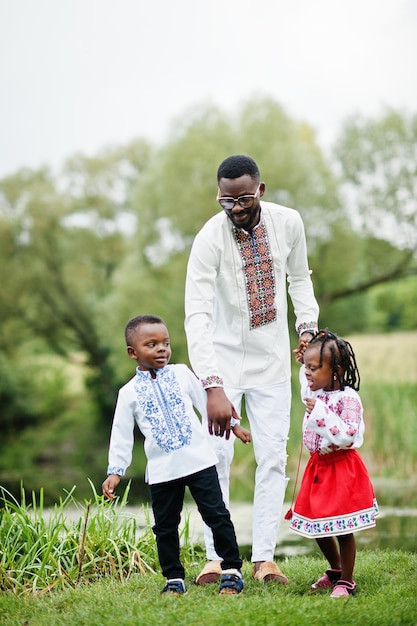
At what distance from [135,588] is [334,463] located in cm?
131

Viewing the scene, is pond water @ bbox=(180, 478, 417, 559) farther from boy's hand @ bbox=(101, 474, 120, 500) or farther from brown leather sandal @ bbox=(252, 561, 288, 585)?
boy's hand @ bbox=(101, 474, 120, 500)

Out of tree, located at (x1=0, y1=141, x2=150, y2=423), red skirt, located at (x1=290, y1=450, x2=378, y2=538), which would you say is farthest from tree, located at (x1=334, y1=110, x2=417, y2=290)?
red skirt, located at (x1=290, y1=450, x2=378, y2=538)

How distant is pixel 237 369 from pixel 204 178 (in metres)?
14.3

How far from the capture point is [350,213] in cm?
1983

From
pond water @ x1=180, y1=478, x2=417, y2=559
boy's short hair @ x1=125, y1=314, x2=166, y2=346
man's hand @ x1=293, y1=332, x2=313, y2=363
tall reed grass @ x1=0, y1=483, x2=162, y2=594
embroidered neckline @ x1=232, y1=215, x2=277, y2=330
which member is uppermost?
embroidered neckline @ x1=232, y1=215, x2=277, y2=330

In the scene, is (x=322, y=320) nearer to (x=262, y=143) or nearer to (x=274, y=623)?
(x=262, y=143)

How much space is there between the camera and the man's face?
4.25 m

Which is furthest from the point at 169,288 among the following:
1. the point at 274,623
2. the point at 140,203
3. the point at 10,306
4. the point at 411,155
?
the point at 274,623

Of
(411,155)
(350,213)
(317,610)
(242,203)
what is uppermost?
(411,155)

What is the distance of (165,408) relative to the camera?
13.6 feet

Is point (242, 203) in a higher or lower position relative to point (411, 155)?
lower

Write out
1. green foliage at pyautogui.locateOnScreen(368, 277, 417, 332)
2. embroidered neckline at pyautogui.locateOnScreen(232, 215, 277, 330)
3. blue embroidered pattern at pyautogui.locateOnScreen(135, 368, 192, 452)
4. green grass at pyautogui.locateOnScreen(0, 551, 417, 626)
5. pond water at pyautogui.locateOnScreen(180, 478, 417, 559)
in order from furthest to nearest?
green foliage at pyautogui.locateOnScreen(368, 277, 417, 332)
pond water at pyautogui.locateOnScreen(180, 478, 417, 559)
embroidered neckline at pyautogui.locateOnScreen(232, 215, 277, 330)
blue embroidered pattern at pyautogui.locateOnScreen(135, 368, 192, 452)
green grass at pyautogui.locateOnScreen(0, 551, 417, 626)

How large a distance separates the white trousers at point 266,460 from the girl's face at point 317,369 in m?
0.43

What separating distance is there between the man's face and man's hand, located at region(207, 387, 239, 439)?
0.93m
